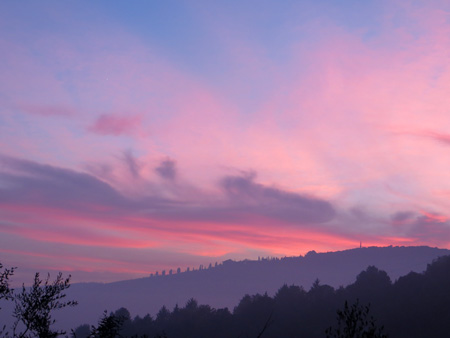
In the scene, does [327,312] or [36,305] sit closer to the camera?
[36,305]

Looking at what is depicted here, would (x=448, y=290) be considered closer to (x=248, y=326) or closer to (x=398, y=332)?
(x=398, y=332)

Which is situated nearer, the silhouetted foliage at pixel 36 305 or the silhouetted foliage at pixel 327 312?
the silhouetted foliage at pixel 36 305

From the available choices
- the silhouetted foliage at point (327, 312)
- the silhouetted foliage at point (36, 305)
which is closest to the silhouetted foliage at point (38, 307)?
the silhouetted foliage at point (36, 305)

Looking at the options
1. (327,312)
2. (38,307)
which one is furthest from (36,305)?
(327,312)

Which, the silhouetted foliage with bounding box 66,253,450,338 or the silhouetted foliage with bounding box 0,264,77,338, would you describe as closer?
the silhouetted foliage with bounding box 0,264,77,338

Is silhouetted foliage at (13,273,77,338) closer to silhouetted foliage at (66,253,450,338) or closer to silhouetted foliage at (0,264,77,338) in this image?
silhouetted foliage at (0,264,77,338)

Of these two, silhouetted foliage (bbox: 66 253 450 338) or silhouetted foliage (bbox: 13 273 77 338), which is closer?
silhouetted foliage (bbox: 13 273 77 338)

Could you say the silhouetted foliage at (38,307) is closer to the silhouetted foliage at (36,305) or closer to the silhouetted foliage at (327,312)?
the silhouetted foliage at (36,305)

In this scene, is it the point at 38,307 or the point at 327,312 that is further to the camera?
the point at 327,312

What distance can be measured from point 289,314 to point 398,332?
36.9m

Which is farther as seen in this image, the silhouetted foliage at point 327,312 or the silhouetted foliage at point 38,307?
the silhouetted foliage at point 327,312

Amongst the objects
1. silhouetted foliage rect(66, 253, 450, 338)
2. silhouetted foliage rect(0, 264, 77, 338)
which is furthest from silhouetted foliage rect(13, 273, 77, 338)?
silhouetted foliage rect(66, 253, 450, 338)

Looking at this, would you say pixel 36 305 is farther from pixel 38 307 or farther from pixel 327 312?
pixel 327 312

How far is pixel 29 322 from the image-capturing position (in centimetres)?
3016
